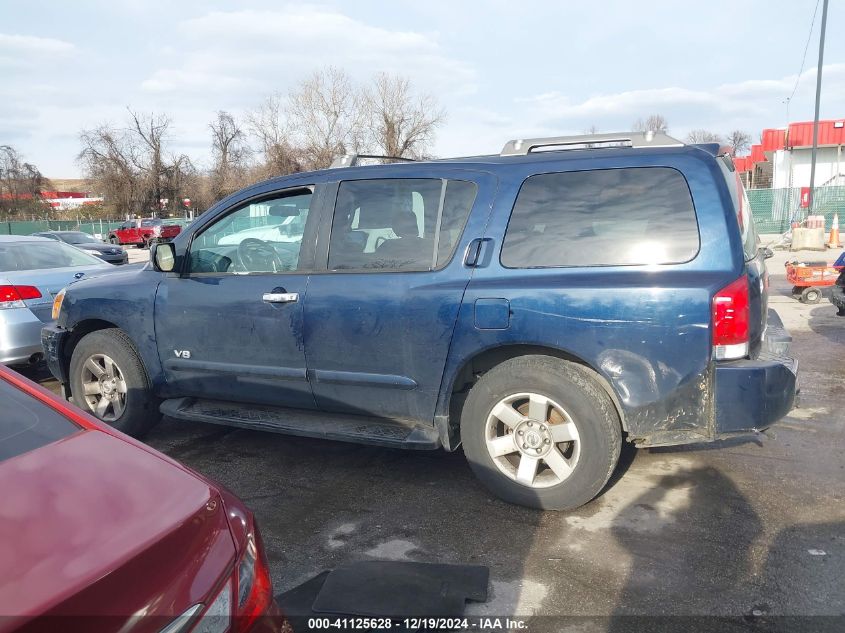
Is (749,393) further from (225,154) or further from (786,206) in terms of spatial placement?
(225,154)

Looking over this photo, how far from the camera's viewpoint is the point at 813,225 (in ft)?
66.2

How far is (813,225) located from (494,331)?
20139 mm

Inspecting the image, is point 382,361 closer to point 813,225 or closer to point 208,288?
point 208,288

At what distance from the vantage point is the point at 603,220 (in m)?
3.54

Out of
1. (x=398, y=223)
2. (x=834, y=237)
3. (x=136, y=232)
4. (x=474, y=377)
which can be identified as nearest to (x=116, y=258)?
(x=398, y=223)

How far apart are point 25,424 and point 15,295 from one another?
16.8ft

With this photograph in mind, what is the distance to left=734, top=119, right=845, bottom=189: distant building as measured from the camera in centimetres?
3628

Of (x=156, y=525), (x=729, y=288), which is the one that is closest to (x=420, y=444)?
(x=729, y=288)

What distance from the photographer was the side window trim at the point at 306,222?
422 cm

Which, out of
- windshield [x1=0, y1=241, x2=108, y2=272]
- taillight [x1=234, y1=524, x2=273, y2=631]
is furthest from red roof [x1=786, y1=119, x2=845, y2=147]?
taillight [x1=234, y1=524, x2=273, y2=631]

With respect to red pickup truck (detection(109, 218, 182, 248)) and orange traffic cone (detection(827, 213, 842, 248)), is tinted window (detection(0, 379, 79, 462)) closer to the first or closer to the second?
orange traffic cone (detection(827, 213, 842, 248))

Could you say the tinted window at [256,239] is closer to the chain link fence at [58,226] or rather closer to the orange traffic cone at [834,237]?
the orange traffic cone at [834,237]

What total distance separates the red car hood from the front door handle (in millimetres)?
2051

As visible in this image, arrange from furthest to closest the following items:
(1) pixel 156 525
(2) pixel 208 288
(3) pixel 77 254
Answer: (3) pixel 77 254
(2) pixel 208 288
(1) pixel 156 525
